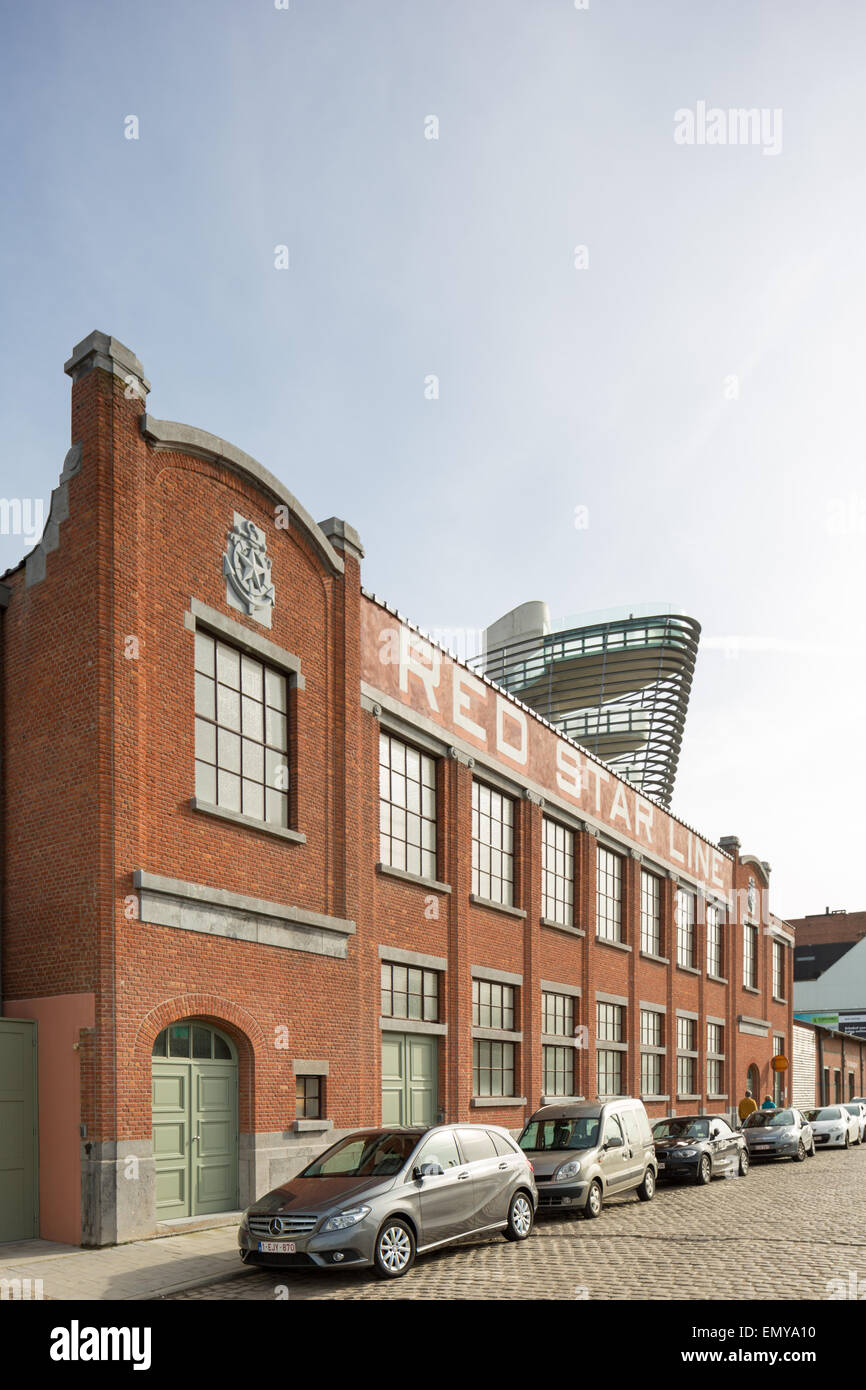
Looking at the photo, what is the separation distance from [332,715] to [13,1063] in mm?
7300

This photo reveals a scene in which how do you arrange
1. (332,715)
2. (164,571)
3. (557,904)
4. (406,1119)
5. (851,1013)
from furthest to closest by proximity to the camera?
(851,1013) < (557,904) < (406,1119) < (332,715) < (164,571)

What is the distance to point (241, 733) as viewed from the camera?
1792 centimetres

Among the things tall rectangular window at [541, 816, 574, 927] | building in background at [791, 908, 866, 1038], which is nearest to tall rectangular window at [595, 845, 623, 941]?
tall rectangular window at [541, 816, 574, 927]

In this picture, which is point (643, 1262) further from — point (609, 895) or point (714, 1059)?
point (714, 1059)

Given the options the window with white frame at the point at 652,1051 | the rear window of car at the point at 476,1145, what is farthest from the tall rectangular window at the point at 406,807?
the window with white frame at the point at 652,1051

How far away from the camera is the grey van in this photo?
1709 cm

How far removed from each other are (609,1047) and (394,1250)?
64.8ft

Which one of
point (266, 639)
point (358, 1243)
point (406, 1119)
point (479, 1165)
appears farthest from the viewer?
point (406, 1119)

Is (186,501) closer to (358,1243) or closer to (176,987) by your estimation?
(176,987)

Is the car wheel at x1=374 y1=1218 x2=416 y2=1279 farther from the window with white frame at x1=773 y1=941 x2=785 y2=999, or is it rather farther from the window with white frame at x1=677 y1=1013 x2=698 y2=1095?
the window with white frame at x1=773 y1=941 x2=785 y2=999

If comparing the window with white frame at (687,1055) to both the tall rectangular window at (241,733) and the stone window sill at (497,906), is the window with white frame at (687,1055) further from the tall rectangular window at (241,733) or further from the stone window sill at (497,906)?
the tall rectangular window at (241,733)

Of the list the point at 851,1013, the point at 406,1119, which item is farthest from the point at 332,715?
the point at 851,1013

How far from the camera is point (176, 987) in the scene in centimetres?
1570

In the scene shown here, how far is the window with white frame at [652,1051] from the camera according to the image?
33606mm
